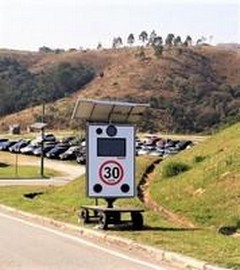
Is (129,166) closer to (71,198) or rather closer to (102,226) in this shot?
(102,226)

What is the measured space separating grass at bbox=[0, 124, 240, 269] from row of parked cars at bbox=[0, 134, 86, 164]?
4709 centimetres

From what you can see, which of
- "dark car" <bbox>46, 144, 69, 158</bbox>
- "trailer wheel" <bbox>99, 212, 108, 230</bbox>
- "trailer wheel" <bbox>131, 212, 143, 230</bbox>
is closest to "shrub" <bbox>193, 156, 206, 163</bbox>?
A: "trailer wheel" <bbox>131, 212, 143, 230</bbox>

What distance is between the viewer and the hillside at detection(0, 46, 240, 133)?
4929 inches

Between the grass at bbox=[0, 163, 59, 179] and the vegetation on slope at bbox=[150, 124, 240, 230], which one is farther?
the grass at bbox=[0, 163, 59, 179]

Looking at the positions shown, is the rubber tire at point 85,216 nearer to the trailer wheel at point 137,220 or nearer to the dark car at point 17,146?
the trailer wheel at point 137,220

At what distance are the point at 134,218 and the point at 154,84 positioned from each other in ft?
403

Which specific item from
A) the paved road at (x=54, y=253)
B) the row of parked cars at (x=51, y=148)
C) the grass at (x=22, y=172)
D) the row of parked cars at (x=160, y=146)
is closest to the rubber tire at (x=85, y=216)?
the paved road at (x=54, y=253)

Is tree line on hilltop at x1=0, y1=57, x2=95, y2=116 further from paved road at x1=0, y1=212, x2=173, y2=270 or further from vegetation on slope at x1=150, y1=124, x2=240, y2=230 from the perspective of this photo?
paved road at x1=0, y1=212, x2=173, y2=270

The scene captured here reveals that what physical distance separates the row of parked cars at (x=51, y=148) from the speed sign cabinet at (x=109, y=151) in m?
55.3

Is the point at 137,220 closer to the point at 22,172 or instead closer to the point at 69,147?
the point at 22,172

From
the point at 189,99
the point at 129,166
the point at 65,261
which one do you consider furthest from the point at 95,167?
the point at 189,99

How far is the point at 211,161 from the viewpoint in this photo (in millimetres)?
24750

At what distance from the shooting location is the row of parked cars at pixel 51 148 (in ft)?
259

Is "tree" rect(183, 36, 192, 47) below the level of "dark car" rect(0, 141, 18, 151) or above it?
above
